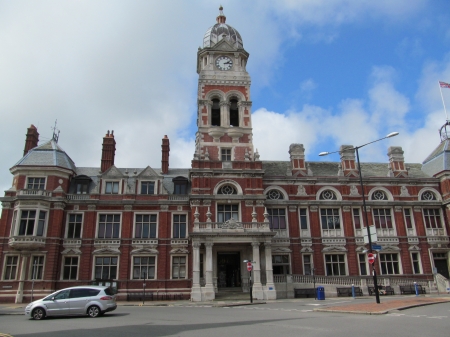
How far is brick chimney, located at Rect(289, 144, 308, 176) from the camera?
42375mm

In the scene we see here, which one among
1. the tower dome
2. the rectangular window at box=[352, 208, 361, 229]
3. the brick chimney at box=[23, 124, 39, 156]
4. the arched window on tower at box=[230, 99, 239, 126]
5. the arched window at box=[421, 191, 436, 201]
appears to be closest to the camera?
the rectangular window at box=[352, 208, 361, 229]

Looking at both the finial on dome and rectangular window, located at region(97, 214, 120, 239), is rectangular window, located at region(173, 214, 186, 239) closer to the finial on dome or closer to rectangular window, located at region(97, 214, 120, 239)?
rectangular window, located at region(97, 214, 120, 239)

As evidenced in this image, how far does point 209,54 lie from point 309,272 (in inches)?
1056

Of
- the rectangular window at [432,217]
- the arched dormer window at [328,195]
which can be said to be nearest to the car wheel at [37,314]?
the arched dormer window at [328,195]

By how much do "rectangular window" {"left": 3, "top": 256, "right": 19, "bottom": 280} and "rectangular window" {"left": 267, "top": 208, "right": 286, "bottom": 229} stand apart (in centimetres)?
2525

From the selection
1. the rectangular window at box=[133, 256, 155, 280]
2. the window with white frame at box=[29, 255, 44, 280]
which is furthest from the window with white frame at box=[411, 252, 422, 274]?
the window with white frame at box=[29, 255, 44, 280]

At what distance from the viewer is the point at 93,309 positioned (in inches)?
772

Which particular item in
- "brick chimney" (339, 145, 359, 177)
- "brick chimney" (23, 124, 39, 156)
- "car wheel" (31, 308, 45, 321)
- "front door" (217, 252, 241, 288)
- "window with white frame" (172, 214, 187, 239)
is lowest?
"car wheel" (31, 308, 45, 321)

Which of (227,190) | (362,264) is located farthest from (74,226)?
(362,264)

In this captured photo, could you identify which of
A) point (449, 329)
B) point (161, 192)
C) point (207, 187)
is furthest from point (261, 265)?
point (449, 329)

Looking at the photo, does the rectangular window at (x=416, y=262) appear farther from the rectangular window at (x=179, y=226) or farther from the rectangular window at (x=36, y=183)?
the rectangular window at (x=36, y=183)

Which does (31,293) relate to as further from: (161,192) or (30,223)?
(161,192)

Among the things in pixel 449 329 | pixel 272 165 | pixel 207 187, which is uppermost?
pixel 272 165

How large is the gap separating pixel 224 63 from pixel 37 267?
2945 cm
